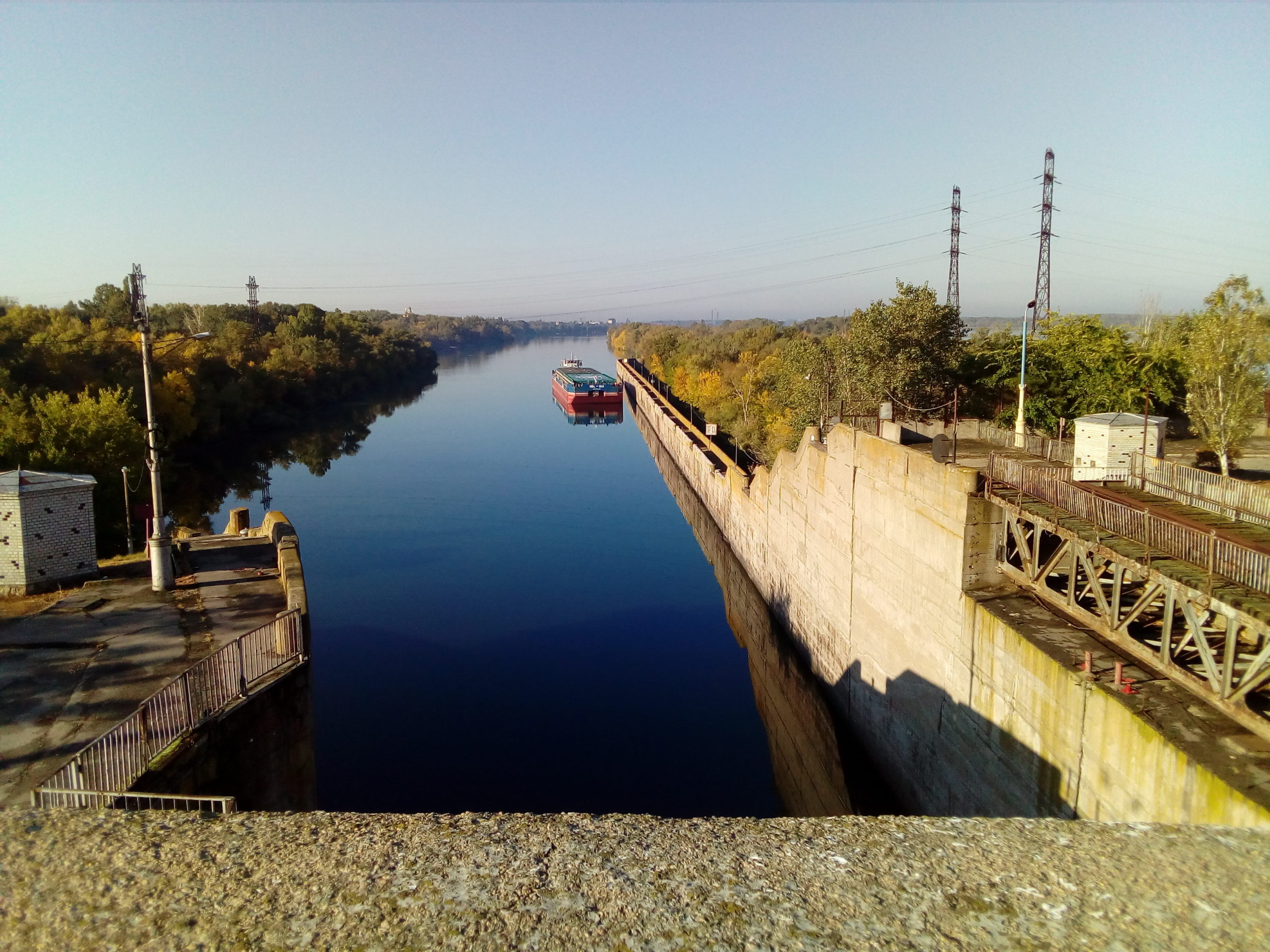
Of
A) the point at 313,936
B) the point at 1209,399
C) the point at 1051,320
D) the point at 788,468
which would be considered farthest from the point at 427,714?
the point at 1051,320

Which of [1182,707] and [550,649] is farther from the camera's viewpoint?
[550,649]

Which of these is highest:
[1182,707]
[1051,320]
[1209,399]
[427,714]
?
[1051,320]

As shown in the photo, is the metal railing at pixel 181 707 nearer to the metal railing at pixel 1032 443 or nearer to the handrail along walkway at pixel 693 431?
the metal railing at pixel 1032 443

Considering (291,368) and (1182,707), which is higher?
(291,368)

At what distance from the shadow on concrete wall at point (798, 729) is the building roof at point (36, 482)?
13.3 meters

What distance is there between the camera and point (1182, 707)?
8078 mm

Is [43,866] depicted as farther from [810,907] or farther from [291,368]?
[291,368]

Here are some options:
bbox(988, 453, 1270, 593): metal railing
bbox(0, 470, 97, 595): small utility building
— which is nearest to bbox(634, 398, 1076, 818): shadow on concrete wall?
bbox(988, 453, 1270, 593): metal railing

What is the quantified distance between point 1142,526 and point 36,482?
16.1 m

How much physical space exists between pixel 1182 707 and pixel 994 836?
4231 millimetres

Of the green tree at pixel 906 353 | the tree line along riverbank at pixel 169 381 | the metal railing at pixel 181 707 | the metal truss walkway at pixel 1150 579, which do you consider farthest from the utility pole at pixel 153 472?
the green tree at pixel 906 353

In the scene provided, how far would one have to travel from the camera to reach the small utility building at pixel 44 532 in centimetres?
1260

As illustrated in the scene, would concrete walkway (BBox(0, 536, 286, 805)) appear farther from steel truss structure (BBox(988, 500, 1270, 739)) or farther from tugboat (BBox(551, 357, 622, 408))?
tugboat (BBox(551, 357, 622, 408))

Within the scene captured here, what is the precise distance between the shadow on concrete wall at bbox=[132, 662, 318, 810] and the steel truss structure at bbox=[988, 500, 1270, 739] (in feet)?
32.1
